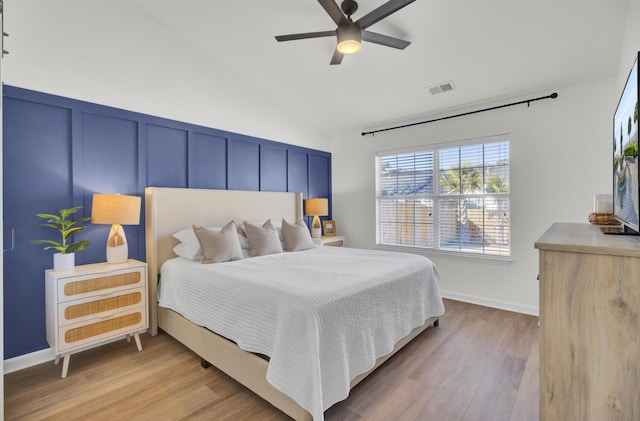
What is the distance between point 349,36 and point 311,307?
1972 mm

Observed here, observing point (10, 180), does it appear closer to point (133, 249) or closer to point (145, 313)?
point (133, 249)

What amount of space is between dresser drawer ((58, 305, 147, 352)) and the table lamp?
2603mm

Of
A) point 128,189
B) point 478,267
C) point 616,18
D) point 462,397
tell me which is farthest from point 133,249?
point 616,18

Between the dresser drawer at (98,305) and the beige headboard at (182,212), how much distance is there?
0.35m

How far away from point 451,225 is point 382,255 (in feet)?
4.90

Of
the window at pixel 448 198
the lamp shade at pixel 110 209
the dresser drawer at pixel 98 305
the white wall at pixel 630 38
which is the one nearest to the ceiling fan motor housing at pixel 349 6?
the white wall at pixel 630 38

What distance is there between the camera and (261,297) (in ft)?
6.22

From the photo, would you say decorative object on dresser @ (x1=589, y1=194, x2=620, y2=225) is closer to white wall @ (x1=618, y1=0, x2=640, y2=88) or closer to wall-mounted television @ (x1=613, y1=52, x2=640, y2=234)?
wall-mounted television @ (x1=613, y1=52, x2=640, y2=234)

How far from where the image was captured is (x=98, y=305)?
2.40 metres

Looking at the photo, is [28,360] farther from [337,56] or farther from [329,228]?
[329,228]

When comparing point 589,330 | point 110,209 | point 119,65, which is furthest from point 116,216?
point 589,330

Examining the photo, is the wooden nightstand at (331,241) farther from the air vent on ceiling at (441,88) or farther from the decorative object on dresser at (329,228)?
the air vent on ceiling at (441,88)

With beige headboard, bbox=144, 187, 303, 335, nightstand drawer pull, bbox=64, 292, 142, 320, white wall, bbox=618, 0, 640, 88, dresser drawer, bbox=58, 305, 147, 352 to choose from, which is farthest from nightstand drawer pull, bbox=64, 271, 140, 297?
white wall, bbox=618, 0, 640, 88

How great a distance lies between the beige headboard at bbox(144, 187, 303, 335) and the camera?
118 inches
